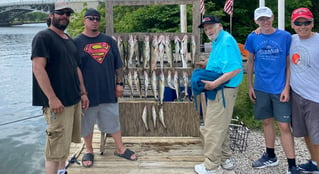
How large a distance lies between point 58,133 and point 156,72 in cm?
179

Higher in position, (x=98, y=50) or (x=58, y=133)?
(x=98, y=50)

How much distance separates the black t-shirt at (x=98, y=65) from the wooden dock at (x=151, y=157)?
78cm

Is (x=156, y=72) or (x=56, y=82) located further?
(x=156, y=72)

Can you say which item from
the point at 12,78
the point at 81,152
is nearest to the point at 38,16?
the point at 12,78

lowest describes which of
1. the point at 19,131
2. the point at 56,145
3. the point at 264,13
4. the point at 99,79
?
the point at 19,131

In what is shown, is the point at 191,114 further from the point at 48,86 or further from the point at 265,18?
the point at 48,86

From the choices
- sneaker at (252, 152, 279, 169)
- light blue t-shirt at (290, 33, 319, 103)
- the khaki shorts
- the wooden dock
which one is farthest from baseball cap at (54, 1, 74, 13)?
sneaker at (252, 152, 279, 169)

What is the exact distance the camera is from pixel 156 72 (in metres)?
4.62

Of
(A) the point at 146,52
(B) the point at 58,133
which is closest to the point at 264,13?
(A) the point at 146,52

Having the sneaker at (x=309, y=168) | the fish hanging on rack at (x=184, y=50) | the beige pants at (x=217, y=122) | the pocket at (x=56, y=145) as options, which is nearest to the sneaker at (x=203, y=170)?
the beige pants at (x=217, y=122)

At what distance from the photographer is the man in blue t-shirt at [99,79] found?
3.88 metres

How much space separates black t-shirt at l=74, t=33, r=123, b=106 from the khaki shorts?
0.66 metres

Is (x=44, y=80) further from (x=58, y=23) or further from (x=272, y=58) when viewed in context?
(x=272, y=58)

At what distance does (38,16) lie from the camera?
80.7m
